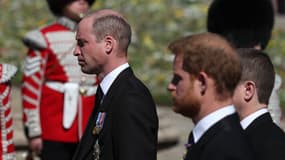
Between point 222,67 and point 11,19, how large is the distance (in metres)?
13.3

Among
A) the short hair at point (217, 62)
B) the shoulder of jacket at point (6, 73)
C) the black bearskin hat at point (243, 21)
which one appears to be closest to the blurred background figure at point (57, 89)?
the black bearskin hat at point (243, 21)

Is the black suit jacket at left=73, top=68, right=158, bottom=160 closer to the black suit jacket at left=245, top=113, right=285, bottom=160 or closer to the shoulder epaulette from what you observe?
the black suit jacket at left=245, top=113, right=285, bottom=160

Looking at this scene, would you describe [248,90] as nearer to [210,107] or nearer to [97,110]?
[97,110]

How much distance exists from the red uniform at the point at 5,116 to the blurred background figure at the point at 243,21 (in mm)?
1647

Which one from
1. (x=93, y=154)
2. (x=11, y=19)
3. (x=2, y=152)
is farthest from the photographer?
(x=11, y=19)

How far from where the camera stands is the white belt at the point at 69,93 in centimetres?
782

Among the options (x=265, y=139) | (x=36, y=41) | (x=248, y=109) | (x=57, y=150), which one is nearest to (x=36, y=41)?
(x=36, y=41)

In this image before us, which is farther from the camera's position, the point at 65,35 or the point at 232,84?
the point at 65,35

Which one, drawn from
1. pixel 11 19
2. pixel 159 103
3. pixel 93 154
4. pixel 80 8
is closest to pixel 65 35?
pixel 80 8

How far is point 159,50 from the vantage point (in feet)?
54.4

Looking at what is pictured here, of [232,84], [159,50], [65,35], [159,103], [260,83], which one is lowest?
[232,84]

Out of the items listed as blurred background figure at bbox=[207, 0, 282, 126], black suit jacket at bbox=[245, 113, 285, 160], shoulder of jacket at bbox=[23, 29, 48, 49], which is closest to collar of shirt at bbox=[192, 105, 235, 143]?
black suit jacket at bbox=[245, 113, 285, 160]

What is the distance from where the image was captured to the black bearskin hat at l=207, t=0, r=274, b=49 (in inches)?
306

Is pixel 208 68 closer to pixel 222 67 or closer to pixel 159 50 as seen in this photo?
pixel 222 67
